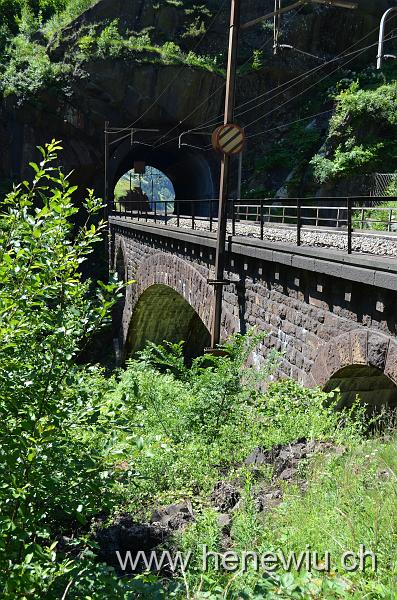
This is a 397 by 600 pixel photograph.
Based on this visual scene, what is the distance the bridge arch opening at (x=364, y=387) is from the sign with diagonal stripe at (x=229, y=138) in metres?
5.29

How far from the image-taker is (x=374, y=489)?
172 inches

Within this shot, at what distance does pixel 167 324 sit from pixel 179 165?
66.4 ft

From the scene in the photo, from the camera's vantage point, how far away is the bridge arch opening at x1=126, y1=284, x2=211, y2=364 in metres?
21.0

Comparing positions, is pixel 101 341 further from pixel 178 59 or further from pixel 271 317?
pixel 271 317

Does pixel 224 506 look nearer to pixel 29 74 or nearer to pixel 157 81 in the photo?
pixel 157 81

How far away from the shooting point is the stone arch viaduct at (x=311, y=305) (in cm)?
603

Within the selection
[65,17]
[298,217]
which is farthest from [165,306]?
[65,17]

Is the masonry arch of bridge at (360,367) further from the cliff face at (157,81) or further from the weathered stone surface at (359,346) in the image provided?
the cliff face at (157,81)

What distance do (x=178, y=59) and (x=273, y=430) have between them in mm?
29477

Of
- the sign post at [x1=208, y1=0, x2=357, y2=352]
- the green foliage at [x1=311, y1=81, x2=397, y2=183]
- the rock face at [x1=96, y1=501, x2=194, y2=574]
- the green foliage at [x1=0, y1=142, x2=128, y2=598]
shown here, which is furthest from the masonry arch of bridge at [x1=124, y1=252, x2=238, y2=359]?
the green foliage at [x1=311, y1=81, x2=397, y2=183]

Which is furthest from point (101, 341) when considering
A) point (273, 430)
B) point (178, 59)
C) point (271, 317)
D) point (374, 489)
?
point (374, 489)

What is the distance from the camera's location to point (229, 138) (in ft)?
34.7

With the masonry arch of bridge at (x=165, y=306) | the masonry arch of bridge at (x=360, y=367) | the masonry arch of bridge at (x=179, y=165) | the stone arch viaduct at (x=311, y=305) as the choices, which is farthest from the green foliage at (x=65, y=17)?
the masonry arch of bridge at (x=360, y=367)

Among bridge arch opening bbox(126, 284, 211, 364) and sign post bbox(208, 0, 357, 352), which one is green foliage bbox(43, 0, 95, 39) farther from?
sign post bbox(208, 0, 357, 352)
